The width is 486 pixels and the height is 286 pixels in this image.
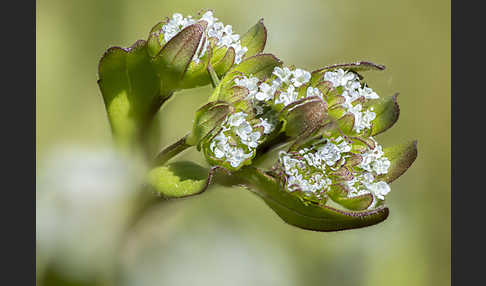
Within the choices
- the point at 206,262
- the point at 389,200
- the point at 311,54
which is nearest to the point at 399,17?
the point at 311,54

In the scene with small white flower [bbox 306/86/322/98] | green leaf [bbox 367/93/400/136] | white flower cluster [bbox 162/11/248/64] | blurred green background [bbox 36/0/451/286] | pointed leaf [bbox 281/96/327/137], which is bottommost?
blurred green background [bbox 36/0/451/286]

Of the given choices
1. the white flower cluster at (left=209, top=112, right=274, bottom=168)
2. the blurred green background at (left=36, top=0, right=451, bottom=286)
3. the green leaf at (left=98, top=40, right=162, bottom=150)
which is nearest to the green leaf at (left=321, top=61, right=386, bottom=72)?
the white flower cluster at (left=209, top=112, right=274, bottom=168)

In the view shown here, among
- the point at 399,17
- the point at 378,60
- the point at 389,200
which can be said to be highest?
the point at 399,17

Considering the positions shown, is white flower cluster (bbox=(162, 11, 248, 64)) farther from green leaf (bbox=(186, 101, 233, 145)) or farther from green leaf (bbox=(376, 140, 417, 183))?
green leaf (bbox=(376, 140, 417, 183))

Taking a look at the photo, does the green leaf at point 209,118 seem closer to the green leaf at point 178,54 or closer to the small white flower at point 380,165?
the green leaf at point 178,54

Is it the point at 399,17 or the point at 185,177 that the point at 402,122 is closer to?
the point at 399,17
